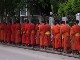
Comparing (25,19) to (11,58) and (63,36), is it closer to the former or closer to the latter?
(63,36)

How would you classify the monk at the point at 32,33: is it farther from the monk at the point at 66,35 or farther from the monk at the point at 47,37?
the monk at the point at 66,35

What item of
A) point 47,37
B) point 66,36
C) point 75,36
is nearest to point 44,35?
point 47,37

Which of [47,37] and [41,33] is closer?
[47,37]

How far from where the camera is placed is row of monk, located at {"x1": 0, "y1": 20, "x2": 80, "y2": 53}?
56.3 feet

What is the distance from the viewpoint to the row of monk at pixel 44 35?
675 inches

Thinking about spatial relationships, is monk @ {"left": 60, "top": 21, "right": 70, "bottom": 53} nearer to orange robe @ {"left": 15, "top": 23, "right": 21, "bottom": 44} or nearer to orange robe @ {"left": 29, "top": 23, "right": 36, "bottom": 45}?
orange robe @ {"left": 29, "top": 23, "right": 36, "bottom": 45}

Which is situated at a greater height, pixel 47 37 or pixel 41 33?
pixel 41 33

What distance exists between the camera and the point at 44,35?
19641 mm

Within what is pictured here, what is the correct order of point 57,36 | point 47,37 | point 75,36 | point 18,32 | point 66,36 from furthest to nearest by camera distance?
point 18,32 → point 47,37 → point 57,36 → point 66,36 → point 75,36

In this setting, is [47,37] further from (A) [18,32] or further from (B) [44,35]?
(A) [18,32]

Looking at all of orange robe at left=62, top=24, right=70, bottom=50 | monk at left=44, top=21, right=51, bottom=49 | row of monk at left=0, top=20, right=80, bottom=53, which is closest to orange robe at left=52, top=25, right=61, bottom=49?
row of monk at left=0, top=20, right=80, bottom=53

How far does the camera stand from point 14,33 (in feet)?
75.8

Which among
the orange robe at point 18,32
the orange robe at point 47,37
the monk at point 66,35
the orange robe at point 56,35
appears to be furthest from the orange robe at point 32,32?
the monk at point 66,35

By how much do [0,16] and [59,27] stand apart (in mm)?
11557
